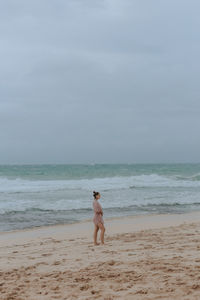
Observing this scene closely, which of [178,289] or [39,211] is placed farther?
[39,211]

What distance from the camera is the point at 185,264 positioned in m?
5.87

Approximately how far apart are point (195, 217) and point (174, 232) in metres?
4.36

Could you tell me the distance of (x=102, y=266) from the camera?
20.0 feet

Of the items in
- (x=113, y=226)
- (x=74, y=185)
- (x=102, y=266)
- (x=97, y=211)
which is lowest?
(x=113, y=226)

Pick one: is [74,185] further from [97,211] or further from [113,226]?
[97,211]

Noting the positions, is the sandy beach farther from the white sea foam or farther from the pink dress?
the white sea foam

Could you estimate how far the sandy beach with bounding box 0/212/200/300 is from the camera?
478 cm

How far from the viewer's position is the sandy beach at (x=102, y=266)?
15.7ft

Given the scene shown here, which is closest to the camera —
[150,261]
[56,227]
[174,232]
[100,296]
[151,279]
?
[100,296]

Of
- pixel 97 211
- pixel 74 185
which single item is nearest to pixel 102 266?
pixel 97 211

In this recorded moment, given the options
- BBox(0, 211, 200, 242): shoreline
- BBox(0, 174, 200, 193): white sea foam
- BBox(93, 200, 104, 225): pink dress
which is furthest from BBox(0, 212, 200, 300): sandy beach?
BBox(0, 174, 200, 193): white sea foam

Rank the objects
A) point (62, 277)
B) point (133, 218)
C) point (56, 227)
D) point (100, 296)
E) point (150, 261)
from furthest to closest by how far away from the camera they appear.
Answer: point (133, 218)
point (56, 227)
point (150, 261)
point (62, 277)
point (100, 296)

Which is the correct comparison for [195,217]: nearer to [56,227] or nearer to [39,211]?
[56,227]

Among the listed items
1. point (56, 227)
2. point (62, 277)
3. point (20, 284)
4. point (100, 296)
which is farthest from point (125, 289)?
point (56, 227)
